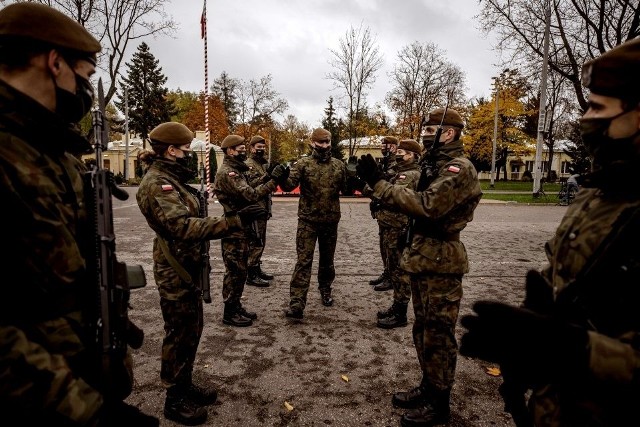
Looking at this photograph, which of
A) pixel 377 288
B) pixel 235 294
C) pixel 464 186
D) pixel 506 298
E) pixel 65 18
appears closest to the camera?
pixel 65 18

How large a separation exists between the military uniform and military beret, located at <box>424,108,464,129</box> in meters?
2.39

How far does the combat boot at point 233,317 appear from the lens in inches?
183

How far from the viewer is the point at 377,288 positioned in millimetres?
6012

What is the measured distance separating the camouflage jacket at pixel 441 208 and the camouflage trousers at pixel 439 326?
111 mm

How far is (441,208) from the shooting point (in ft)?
9.41

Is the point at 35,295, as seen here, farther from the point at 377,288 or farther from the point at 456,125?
the point at 377,288

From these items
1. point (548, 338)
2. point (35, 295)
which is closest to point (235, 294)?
point (35, 295)

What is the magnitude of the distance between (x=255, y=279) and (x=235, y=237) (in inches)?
68.6

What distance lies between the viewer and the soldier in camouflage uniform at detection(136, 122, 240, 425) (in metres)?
2.83

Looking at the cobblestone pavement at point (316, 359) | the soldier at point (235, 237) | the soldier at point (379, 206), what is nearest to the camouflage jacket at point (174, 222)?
the cobblestone pavement at point (316, 359)

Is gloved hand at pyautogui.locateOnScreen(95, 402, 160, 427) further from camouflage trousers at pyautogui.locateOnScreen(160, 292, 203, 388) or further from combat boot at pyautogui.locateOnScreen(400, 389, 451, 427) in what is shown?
combat boot at pyautogui.locateOnScreen(400, 389, 451, 427)

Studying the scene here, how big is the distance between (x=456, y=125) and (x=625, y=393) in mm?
2368

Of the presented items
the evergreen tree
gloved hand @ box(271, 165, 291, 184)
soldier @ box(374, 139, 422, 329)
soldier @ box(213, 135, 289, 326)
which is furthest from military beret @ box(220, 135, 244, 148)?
the evergreen tree

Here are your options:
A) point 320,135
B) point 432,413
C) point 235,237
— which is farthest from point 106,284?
point 320,135
